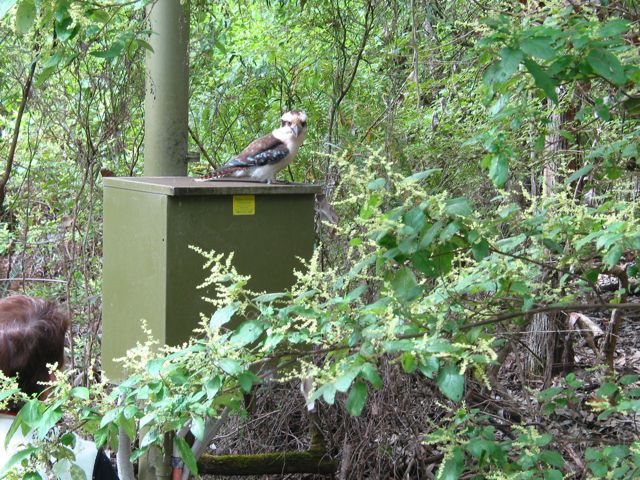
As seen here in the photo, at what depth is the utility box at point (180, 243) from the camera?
8.99ft

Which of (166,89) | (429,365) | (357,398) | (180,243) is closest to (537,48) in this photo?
(429,365)

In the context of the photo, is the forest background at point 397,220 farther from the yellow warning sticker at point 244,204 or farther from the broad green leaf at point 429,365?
the yellow warning sticker at point 244,204

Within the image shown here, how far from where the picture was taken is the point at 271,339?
179cm

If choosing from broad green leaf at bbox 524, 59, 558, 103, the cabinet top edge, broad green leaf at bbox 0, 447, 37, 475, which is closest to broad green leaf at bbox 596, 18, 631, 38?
broad green leaf at bbox 524, 59, 558, 103

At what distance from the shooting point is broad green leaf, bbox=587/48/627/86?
1.88 m

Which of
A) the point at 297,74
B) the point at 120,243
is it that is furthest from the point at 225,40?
the point at 120,243

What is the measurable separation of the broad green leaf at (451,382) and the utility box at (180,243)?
1.24 meters

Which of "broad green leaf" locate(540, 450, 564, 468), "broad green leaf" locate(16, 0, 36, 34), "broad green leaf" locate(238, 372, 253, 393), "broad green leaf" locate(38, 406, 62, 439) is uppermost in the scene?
"broad green leaf" locate(16, 0, 36, 34)

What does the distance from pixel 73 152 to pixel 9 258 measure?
40.0 inches

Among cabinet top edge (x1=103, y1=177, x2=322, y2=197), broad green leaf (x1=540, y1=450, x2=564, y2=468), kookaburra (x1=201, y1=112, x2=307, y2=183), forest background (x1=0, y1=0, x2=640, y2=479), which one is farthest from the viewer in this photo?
kookaburra (x1=201, y1=112, x2=307, y2=183)

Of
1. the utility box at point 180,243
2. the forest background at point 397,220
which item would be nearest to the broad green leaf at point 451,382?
the forest background at point 397,220

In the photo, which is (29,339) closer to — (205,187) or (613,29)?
(205,187)

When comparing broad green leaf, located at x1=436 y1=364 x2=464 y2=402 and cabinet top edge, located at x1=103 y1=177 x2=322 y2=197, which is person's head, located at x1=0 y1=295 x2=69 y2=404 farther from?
broad green leaf, located at x1=436 y1=364 x2=464 y2=402

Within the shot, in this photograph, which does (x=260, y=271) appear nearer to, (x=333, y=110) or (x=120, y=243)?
(x=120, y=243)
